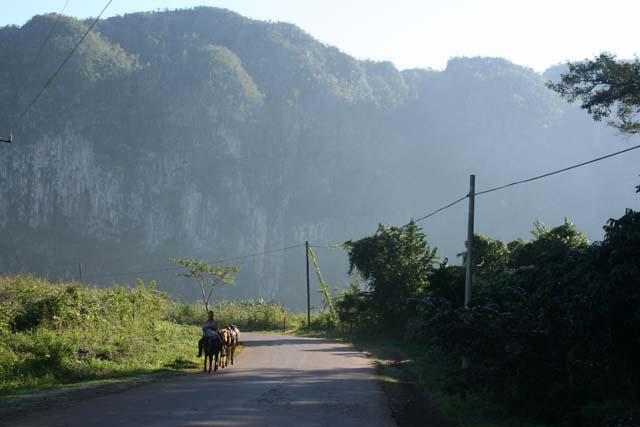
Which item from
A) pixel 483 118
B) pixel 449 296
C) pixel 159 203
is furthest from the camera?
pixel 483 118

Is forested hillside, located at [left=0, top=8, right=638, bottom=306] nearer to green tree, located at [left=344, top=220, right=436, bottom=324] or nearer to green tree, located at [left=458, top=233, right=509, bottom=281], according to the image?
green tree, located at [left=344, top=220, right=436, bottom=324]

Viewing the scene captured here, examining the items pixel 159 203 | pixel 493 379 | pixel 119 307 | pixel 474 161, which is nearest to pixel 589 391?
pixel 493 379

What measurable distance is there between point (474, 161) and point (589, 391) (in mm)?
165034

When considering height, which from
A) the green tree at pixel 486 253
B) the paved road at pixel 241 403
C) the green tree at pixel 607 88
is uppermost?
the green tree at pixel 607 88

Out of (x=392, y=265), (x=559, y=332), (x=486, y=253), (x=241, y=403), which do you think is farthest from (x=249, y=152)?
(x=559, y=332)

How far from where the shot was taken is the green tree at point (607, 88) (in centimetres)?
2019

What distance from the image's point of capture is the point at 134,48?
170 metres

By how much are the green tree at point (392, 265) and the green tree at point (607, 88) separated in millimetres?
19665

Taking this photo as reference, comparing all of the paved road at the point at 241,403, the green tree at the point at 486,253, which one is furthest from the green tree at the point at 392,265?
the paved road at the point at 241,403

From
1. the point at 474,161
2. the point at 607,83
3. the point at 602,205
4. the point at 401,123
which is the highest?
the point at 401,123

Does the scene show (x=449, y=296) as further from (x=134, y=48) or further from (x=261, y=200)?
(x=134, y=48)

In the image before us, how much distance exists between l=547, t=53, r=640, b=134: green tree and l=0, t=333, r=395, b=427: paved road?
11468 mm

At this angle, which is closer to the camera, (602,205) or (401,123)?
(602,205)

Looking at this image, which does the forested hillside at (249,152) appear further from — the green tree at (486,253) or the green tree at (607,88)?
the green tree at (607,88)
